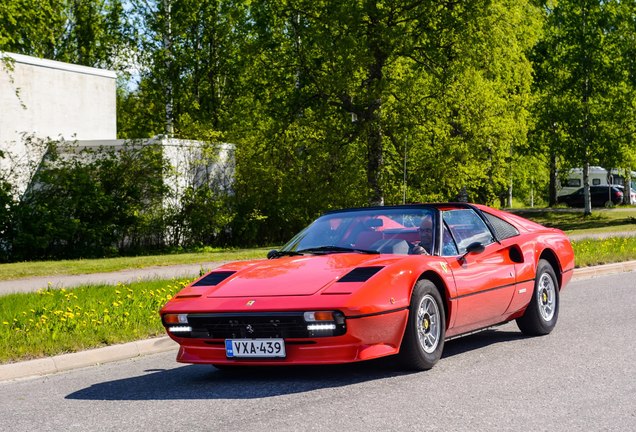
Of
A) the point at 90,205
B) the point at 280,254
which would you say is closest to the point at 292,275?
the point at 280,254

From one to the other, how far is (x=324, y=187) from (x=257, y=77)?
433 centimetres

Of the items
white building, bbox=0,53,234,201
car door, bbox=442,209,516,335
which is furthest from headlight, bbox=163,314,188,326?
white building, bbox=0,53,234,201

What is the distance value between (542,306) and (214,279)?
347cm

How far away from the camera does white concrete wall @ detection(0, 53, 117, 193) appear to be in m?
28.0

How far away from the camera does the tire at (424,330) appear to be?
721 centimetres

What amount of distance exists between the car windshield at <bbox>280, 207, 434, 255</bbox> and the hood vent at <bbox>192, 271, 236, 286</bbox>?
729 mm

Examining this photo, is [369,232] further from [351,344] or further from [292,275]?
[351,344]

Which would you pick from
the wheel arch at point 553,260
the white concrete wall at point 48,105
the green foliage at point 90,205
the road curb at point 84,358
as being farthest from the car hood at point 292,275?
the white concrete wall at point 48,105

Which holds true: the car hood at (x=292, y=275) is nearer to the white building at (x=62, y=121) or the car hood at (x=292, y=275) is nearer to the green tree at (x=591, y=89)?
the white building at (x=62, y=121)

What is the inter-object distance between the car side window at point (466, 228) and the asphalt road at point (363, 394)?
989mm

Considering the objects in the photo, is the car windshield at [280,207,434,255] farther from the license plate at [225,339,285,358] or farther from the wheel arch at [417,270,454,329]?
the license plate at [225,339,285,358]

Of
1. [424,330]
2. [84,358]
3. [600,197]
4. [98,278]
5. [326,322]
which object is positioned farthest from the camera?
[600,197]

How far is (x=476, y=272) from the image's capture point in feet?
27.1

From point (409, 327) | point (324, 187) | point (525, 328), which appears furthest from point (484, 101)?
point (409, 327)
